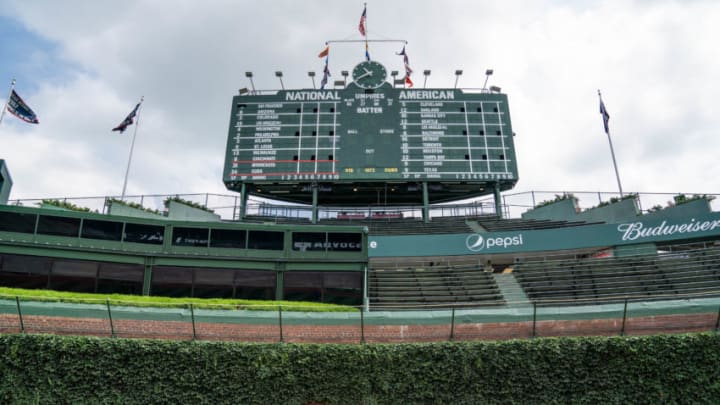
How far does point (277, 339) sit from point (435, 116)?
88.8 feet

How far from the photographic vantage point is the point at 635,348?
14352mm

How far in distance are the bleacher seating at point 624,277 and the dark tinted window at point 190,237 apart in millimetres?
18303

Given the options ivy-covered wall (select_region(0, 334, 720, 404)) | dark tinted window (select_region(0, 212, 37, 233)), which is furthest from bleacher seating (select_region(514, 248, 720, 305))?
dark tinted window (select_region(0, 212, 37, 233))

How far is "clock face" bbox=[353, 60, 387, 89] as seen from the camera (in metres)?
38.2

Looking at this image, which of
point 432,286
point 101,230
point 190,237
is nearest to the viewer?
point 101,230

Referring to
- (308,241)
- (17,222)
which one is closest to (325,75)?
(308,241)

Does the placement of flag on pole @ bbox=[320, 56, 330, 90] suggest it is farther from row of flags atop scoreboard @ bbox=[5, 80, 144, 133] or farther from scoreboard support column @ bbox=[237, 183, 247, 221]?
row of flags atop scoreboard @ bbox=[5, 80, 144, 133]

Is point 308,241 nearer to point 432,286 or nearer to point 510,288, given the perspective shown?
point 432,286

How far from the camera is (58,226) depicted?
891 inches

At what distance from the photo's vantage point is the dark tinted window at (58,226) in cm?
2245

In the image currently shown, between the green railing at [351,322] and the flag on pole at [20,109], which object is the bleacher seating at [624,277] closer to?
the green railing at [351,322]

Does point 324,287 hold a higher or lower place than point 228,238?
lower

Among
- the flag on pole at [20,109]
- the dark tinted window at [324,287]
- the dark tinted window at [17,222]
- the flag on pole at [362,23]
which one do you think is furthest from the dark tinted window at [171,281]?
the flag on pole at [362,23]

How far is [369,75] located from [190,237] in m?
21.9
